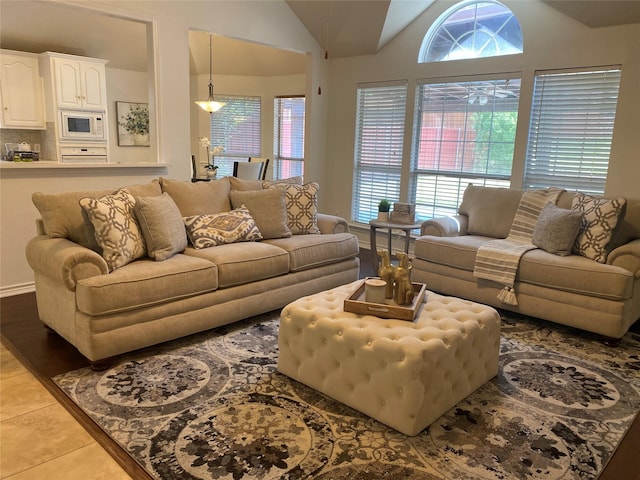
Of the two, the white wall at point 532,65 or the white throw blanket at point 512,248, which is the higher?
the white wall at point 532,65

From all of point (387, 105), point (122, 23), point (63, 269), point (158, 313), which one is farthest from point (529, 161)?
point (122, 23)

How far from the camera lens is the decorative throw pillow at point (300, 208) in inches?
166

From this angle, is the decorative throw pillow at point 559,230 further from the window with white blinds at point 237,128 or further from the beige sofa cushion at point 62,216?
the window with white blinds at point 237,128

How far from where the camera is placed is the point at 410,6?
523cm

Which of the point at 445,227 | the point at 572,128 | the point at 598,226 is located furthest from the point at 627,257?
the point at 572,128

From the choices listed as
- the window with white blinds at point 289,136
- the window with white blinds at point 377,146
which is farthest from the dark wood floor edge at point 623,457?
the window with white blinds at point 289,136

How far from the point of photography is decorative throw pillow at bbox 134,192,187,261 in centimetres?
312

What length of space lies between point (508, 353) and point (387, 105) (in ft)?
11.9

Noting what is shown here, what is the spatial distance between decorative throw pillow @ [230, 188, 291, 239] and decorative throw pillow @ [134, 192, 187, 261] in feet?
2.68

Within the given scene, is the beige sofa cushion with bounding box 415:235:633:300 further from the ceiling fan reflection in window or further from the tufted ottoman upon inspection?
the ceiling fan reflection in window

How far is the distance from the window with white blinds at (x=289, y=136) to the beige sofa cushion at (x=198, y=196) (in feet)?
13.1

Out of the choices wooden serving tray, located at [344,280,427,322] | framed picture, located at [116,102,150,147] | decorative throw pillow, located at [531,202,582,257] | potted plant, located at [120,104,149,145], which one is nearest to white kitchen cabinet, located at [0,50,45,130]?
framed picture, located at [116,102,150,147]

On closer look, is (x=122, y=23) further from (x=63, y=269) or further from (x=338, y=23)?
(x=63, y=269)

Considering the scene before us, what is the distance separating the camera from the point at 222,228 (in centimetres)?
366
